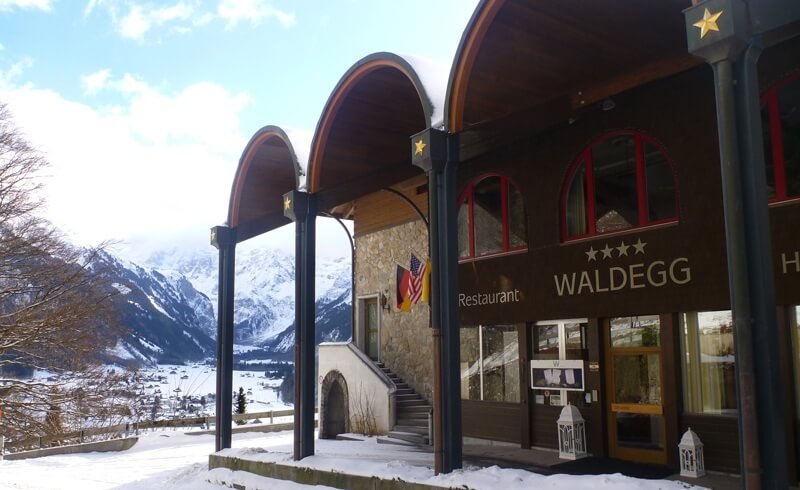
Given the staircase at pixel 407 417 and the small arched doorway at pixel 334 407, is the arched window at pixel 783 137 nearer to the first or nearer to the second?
the staircase at pixel 407 417

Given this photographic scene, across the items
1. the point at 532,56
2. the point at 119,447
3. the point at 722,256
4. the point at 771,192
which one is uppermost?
the point at 532,56

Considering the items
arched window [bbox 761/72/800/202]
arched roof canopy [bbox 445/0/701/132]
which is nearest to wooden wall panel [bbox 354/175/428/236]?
arched roof canopy [bbox 445/0/701/132]

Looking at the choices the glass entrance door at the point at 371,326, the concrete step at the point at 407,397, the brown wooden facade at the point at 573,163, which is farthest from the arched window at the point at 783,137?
the glass entrance door at the point at 371,326

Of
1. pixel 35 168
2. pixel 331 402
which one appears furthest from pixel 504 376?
pixel 35 168

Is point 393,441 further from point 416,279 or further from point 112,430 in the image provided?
point 112,430

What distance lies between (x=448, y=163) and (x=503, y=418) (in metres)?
5.93

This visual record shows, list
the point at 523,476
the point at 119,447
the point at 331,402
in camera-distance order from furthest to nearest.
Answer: the point at 119,447, the point at 331,402, the point at 523,476

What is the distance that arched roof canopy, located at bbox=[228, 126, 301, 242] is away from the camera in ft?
52.2

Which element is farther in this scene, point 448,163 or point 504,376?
point 504,376

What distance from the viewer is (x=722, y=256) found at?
33.6 ft

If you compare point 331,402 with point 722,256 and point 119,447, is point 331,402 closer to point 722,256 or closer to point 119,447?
point 119,447

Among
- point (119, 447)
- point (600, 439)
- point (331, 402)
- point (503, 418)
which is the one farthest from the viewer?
point (119, 447)

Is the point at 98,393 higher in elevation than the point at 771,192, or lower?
lower

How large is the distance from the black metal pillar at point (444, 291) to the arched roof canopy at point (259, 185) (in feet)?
20.4
